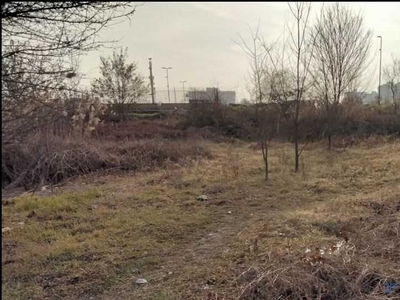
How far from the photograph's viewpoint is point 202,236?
5.38 metres

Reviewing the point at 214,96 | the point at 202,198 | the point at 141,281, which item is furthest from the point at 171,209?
the point at 214,96

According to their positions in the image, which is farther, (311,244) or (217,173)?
(217,173)

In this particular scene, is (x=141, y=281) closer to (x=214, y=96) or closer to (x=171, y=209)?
(x=171, y=209)

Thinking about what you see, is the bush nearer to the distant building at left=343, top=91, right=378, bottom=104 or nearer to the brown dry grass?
the brown dry grass

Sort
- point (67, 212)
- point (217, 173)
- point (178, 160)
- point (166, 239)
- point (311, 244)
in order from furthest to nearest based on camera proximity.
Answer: point (178, 160)
point (217, 173)
point (67, 212)
point (166, 239)
point (311, 244)

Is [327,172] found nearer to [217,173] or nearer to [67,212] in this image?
[217,173]

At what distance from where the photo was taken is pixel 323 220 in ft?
17.7

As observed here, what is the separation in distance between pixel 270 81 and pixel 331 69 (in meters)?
5.95

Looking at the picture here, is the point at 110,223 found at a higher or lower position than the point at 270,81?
lower

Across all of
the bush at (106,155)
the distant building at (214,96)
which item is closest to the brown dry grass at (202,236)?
the bush at (106,155)

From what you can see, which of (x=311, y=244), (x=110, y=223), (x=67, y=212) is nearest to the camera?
(x=311, y=244)

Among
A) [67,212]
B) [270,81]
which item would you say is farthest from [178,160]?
[67,212]

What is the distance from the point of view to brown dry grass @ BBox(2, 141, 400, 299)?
3486 mm

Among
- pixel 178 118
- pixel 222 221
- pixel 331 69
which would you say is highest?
pixel 331 69
